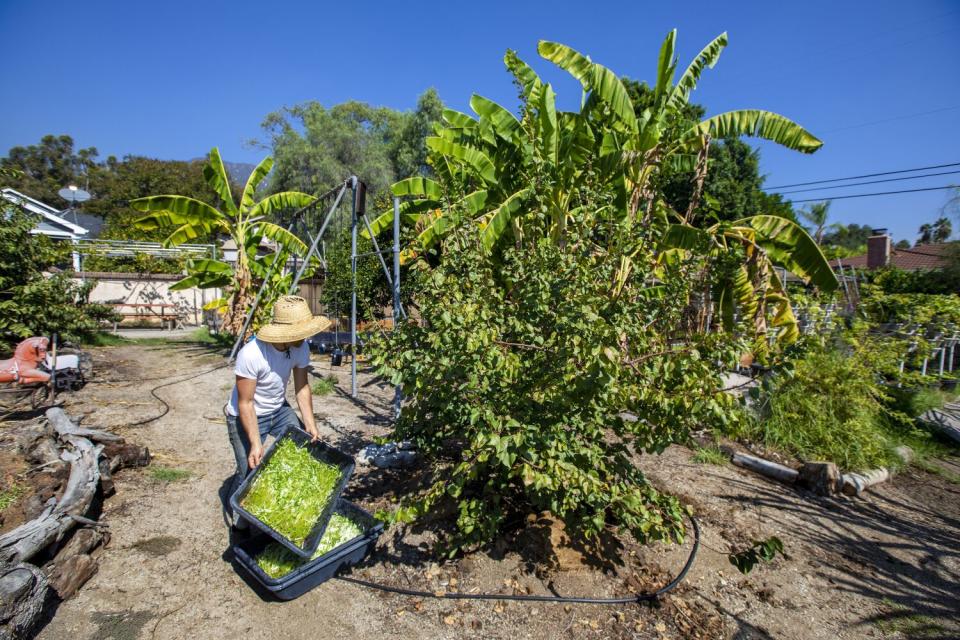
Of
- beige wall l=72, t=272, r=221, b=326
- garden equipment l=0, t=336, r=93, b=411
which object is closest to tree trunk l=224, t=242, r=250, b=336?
garden equipment l=0, t=336, r=93, b=411

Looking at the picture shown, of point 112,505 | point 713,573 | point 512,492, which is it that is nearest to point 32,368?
point 112,505

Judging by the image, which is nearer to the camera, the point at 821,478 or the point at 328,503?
the point at 328,503

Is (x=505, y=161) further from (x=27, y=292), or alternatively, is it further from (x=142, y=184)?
(x=142, y=184)

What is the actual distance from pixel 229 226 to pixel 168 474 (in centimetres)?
749

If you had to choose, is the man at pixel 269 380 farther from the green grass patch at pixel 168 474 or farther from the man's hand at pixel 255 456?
the green grass patch at pixel 168 474

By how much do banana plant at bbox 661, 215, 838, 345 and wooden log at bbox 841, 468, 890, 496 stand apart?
152 centimetres

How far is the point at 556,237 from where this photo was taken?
543 cm

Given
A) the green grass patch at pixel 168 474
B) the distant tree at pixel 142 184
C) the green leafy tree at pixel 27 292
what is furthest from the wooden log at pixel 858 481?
the distant tree at pixel 142 184

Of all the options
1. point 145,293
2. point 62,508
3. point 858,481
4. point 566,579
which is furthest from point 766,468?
point 145,293

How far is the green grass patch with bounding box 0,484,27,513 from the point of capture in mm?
3402

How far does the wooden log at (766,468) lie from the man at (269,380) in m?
4.59

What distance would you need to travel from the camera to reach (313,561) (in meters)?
2.74

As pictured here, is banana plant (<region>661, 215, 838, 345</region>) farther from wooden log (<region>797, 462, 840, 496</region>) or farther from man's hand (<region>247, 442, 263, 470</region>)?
man's hand (<region>247, 442, 263, 470</region>)

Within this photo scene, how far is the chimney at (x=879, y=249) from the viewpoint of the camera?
26.4 m
